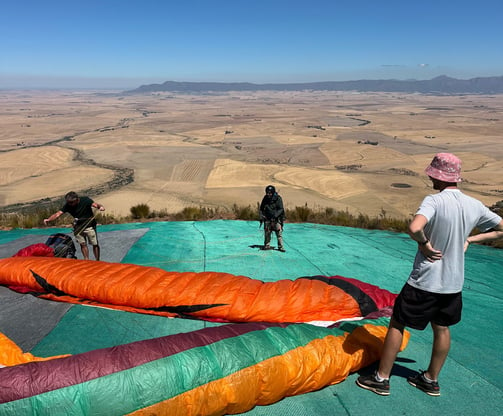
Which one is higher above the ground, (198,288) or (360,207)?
(198,288)

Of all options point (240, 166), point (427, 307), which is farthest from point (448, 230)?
point (240, 166)

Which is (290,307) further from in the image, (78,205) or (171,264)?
(78,205)

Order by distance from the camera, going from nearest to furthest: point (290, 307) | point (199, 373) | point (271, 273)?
point (199, 373), point (290, 307), point (271, 273)

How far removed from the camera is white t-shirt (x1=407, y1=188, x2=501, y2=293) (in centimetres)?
222

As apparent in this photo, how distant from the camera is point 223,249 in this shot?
6406 mm

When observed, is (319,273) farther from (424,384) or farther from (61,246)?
(61,246)

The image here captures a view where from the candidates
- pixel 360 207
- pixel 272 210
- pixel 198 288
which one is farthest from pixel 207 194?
pixel 198 288

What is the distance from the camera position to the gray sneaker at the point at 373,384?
2.67m

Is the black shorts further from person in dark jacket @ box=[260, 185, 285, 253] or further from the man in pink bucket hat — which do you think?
person in dark jacket @ box=[260, 185, 285, 253]

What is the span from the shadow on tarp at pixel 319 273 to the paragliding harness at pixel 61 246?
61cm

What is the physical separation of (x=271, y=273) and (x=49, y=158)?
38058 mm

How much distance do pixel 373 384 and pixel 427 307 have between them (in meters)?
0.81

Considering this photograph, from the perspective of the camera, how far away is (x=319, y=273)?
5.36 meters

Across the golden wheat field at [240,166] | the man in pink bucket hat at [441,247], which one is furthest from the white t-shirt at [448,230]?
the golden wheat field at [240,166]
